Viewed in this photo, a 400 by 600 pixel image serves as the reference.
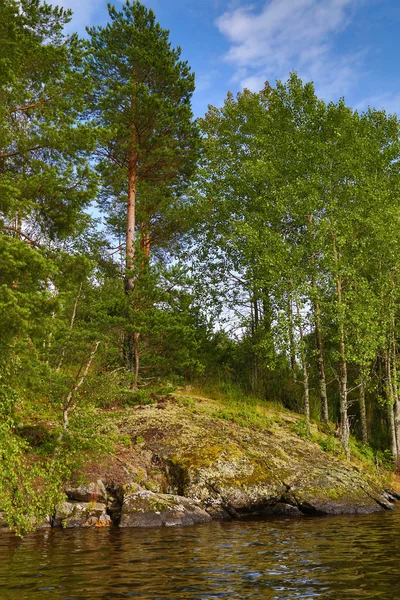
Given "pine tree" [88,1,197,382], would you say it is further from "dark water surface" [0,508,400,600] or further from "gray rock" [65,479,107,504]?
"dark water surface" [0,508,400,600]

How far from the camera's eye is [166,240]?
2314 centimetres

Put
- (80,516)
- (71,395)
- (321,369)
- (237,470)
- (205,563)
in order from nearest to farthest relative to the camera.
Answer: (205,563) → (80,516) → (71,395) → (237,470) → (321,369)

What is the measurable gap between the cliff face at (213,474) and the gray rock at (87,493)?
3 cm

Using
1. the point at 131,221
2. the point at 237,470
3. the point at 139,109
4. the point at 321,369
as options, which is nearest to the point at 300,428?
the point at 321,369

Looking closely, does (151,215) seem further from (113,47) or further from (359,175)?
(359,175)

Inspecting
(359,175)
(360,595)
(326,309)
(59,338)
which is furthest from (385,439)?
(360,595)

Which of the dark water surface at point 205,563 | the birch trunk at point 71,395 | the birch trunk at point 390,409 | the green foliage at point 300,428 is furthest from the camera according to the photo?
the birch trunk at point 390,409

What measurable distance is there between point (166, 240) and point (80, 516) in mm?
14203

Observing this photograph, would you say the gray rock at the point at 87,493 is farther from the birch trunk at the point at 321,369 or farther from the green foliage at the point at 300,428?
the birch trunk at the point at 321,369

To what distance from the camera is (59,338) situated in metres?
13.1

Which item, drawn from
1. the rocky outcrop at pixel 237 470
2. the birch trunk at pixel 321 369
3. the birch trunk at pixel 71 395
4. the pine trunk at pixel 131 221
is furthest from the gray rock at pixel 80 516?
the birch trunk at pixel 321 369

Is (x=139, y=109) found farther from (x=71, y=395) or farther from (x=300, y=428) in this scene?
(x=300, y=428)

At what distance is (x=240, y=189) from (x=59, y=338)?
14.8m

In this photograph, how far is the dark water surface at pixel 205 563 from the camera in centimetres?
619
